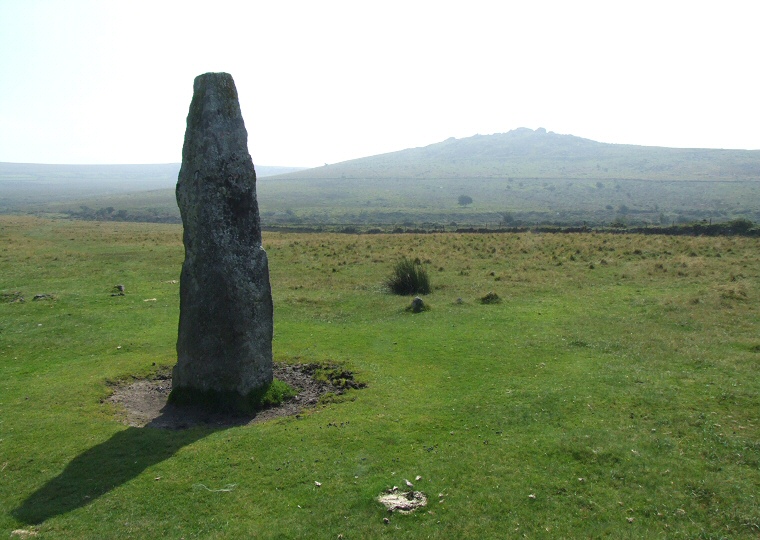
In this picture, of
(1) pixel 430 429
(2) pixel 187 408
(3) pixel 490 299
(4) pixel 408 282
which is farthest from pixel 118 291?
(1) pixel 430 429

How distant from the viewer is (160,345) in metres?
18.1

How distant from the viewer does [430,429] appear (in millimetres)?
11383

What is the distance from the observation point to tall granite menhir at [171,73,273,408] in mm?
12898

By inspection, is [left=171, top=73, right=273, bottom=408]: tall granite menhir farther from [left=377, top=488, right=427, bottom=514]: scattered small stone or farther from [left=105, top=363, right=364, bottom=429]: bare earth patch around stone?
Answer: [left=377, top=488, right=427, bottom=514]: scattered small stone

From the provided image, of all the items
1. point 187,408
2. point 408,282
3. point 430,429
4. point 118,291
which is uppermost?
point 408,282

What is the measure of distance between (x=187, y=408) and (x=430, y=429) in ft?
18.8

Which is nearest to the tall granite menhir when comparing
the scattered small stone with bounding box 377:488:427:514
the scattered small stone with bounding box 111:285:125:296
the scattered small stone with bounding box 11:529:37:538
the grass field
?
the grass field

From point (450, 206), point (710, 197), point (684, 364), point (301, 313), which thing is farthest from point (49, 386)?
point (710, 197)

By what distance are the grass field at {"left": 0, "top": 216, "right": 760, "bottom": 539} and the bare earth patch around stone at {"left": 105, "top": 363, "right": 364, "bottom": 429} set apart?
0.46m

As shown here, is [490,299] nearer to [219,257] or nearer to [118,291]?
[219,257]

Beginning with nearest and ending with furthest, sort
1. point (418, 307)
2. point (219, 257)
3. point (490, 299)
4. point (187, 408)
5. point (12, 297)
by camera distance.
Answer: point (219, 257) < point (187, 408) < point (418, 307) < point (490, 299) < point (12, 297)

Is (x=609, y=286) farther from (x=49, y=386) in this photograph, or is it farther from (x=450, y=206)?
(x=450, y=206)

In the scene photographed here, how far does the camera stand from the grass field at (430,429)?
8.52m

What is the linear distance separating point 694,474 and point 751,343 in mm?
8959
